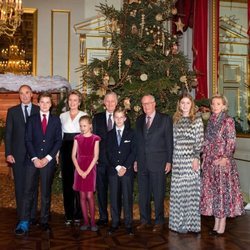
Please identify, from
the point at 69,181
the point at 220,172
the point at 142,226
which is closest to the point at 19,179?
the point at 69,181

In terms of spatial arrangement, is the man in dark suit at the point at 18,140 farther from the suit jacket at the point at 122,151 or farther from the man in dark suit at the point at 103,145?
the suit jacket at the point at 122,151

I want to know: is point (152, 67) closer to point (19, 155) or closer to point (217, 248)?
point (19, 155)

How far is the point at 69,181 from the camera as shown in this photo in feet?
14.0

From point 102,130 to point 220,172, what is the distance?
121cm

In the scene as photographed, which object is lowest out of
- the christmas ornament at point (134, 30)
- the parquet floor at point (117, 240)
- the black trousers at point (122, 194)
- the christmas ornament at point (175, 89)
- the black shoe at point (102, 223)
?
the parquet floor at point (117, 240)

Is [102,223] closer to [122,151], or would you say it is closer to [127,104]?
[122,151]

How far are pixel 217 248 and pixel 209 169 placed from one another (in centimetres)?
73

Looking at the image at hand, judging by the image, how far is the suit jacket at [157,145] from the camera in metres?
4.03

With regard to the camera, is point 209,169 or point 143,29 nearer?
point 209,169

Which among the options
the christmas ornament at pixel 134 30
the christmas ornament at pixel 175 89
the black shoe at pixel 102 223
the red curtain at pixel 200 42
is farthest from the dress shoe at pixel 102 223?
the red curtain at pixel 200 42

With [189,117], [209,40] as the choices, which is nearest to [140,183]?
[189,117]

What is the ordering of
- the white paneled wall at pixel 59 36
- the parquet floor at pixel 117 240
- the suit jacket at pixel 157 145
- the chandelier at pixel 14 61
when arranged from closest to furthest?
the parquet floor at pixel 117 240 → the suit jacket at pixel 157 145 → the chandelier at pixel 14 61 → the white paneled wall at pixel 59 36

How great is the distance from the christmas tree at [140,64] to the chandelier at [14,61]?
12.1ft

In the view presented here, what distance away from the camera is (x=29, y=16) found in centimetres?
865
